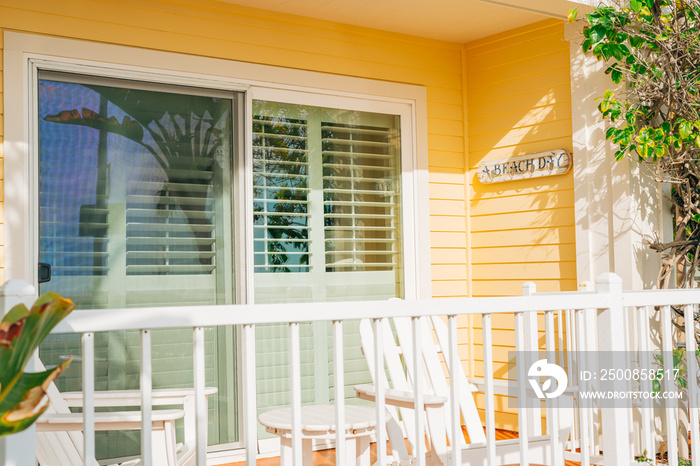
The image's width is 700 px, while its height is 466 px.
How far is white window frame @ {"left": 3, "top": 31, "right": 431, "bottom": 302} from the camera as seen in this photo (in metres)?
3.66

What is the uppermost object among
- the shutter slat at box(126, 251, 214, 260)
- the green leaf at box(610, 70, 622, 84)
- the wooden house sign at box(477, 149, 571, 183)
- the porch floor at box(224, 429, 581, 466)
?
the green leaf at box(610, 70, 622, 84)

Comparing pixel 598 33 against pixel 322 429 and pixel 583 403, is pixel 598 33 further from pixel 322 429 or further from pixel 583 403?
pixel 322 429

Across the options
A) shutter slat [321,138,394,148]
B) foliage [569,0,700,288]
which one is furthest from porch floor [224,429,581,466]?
shutter slat [321,138,394,148]

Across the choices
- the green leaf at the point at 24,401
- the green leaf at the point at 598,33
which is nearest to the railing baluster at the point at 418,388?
the green leaf at the point at 24,401

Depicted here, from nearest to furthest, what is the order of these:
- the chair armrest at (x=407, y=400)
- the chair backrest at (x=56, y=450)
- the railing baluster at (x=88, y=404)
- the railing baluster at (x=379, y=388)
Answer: the railing baluster at (x=88, y=404) < the railing baluster at (x=379, y=388) < the chair backrest at (x=56, y=450) < the chair armrest at (x=407, y=400)

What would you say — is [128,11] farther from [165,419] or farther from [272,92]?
[165,419]

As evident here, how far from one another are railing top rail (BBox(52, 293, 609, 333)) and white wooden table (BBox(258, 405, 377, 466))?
1.65ft

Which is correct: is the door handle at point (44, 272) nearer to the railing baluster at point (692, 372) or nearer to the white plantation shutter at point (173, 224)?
the white plantation shutter at point (173, 224)

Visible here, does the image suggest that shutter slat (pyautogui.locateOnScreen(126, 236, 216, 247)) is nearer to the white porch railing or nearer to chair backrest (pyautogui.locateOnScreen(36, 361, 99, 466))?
chair backrest (pyautogui.locateOnScreen(36, 361, 99, 466))

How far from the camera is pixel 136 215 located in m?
4.04

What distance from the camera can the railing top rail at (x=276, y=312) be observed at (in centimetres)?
167

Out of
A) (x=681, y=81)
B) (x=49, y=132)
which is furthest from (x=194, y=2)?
(x=681, y=81)

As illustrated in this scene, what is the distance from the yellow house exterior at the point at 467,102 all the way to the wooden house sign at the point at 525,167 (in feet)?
0.17

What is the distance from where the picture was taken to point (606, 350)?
8.35 ft
